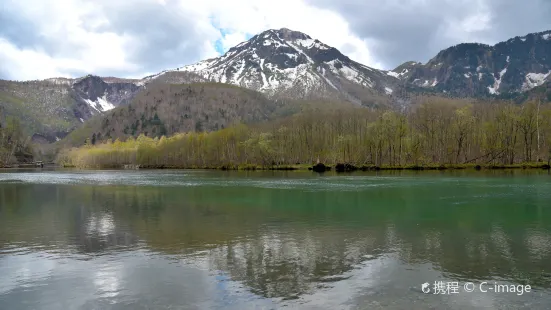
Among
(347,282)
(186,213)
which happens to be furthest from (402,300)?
(186,213)

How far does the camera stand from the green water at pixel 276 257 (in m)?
15.1

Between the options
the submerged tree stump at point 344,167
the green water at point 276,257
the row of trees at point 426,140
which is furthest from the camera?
the submerged tree stump at point 344,167

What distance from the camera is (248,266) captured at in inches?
765

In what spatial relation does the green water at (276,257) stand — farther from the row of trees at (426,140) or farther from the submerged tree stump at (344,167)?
the row of trees at (426,140)

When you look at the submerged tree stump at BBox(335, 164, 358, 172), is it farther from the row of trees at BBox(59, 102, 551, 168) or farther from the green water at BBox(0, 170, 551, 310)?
the green water at BBox(0, 170, 551, 310)

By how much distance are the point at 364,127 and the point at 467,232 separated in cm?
14223

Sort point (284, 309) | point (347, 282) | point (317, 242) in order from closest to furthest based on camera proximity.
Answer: point (284, 309) → point (347, 282) → point (317, 242)

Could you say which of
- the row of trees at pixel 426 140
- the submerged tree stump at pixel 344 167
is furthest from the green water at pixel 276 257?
the row of trees at pixel 426 140

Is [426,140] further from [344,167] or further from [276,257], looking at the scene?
[276,257]

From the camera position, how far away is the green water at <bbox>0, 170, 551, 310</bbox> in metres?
15.1

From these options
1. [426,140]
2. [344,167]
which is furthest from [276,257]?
[426,140]

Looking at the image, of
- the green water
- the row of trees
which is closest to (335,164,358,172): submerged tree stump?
the row of trees

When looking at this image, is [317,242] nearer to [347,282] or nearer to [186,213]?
[347,282]

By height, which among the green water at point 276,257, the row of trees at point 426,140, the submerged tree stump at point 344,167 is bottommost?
the green water at point 276,257
